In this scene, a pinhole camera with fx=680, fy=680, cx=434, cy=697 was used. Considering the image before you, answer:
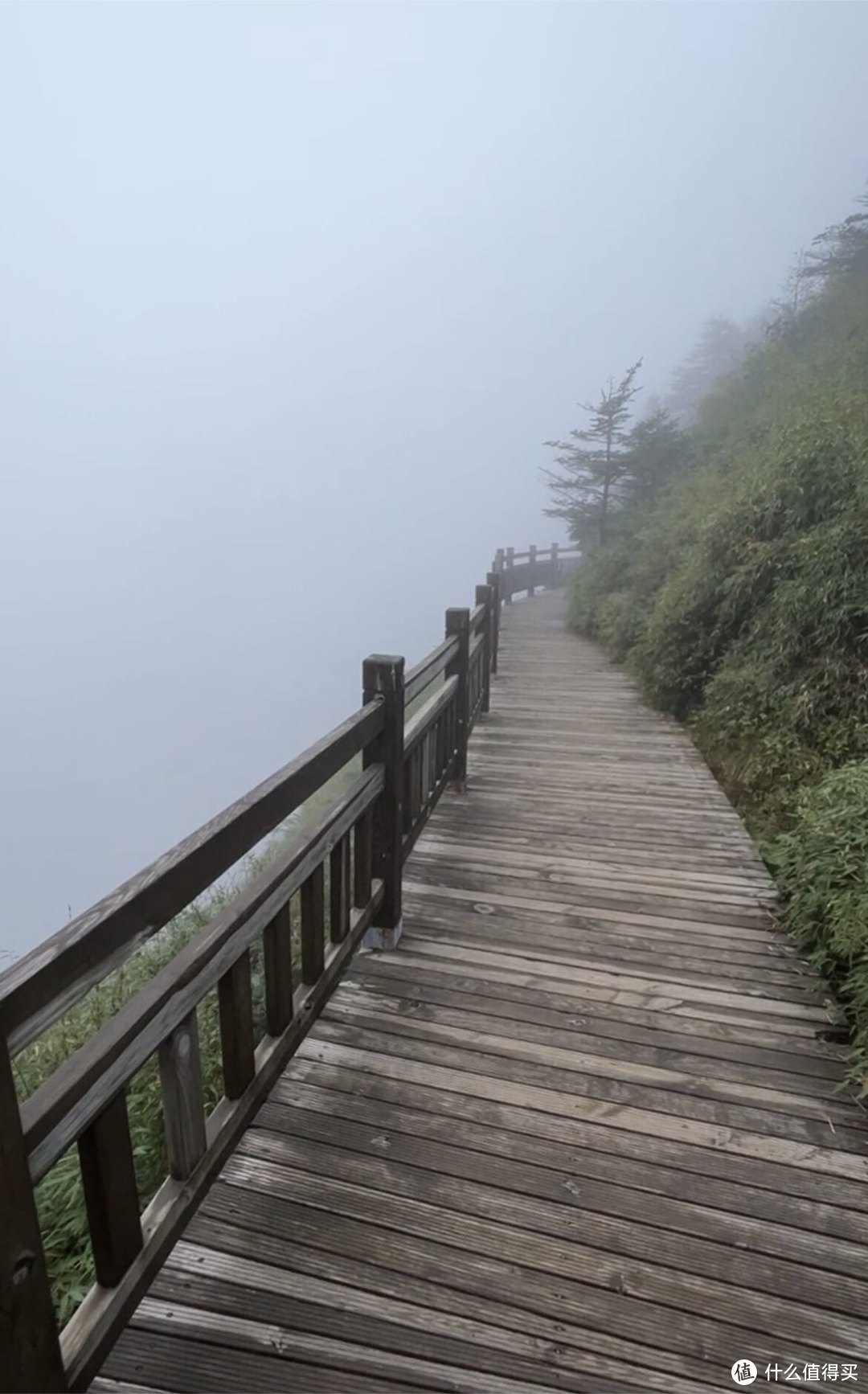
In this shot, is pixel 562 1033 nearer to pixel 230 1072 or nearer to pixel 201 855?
pixel 230 1072

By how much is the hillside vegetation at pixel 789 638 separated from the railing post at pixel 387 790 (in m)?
1.82

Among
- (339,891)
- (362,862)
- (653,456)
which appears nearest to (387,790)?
(362,862)

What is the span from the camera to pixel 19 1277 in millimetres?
1070

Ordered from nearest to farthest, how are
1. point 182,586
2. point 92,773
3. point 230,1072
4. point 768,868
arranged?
point 230,1072
point 768,868
point 92,773
point 182,586

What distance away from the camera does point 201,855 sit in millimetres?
1525

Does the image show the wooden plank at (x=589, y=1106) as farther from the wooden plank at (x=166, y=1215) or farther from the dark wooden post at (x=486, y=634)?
the dark wooden post at (x=486, y=634)

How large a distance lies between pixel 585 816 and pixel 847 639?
227cm

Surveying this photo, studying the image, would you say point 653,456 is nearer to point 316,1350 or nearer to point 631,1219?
point 631,1219

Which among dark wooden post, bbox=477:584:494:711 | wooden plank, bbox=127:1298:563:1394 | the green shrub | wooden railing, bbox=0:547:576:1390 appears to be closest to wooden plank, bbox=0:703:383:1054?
wooden railing, bbox=0:547:576:1390

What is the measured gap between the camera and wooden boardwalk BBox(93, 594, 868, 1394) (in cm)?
155

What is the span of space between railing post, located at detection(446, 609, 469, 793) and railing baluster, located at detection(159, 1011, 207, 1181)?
3.14 meters

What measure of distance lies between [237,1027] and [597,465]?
53.3 feet

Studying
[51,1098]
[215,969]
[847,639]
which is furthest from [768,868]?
[51,1098]

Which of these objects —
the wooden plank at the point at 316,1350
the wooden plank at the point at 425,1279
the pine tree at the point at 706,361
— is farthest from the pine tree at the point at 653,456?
the pine tree at the point at 706,361
